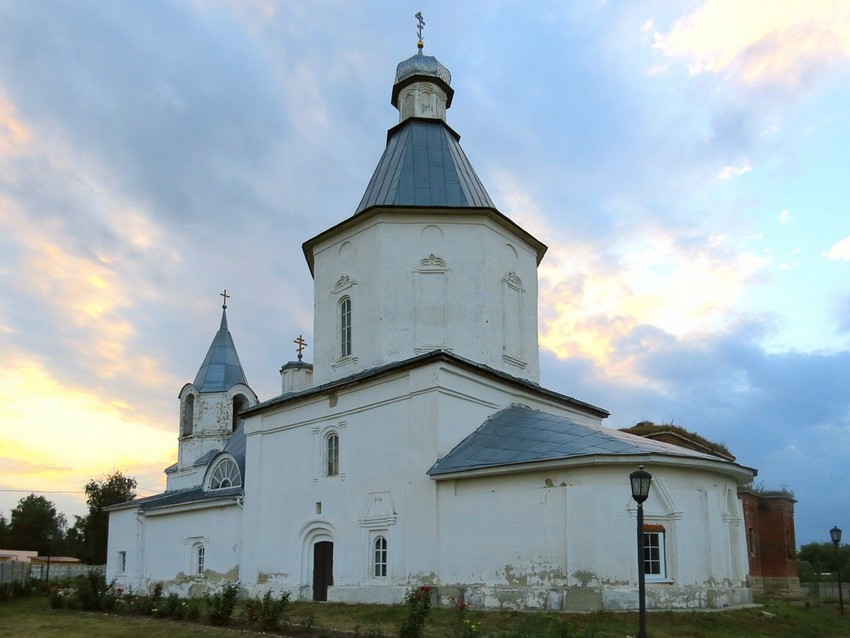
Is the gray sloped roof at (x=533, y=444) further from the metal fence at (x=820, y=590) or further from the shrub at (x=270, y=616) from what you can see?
the metal fence at (x=820, y=590)

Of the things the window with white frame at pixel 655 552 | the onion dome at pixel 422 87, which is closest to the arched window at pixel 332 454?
the window with white frame at pixel 655 552

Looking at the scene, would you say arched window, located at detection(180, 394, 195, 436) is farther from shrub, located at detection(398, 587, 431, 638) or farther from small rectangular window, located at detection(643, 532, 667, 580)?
small rectangular window, located at detection(643, 532, 667, 580)

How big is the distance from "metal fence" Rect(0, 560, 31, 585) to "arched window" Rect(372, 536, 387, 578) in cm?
1518

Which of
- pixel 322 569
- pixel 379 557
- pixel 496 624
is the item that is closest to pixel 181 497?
pixel 322 569

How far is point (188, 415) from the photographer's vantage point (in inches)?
1229

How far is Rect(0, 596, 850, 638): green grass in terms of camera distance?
40.8 feet

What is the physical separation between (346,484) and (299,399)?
9.23ft

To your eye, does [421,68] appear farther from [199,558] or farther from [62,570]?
[62,570]

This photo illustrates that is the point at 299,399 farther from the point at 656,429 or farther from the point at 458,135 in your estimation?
the point at 656,429

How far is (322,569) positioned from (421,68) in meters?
14.2

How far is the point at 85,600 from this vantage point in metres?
19.5

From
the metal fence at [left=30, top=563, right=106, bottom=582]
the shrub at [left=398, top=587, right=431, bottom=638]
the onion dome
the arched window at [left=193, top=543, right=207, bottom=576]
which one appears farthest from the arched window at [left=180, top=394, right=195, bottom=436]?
the shrub at [left=398, top=587, right=431, bottom=638]

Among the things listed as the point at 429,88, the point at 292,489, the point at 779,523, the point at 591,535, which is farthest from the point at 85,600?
the point at 779,523

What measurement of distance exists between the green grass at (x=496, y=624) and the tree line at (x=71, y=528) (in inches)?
1411
